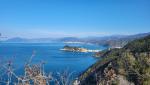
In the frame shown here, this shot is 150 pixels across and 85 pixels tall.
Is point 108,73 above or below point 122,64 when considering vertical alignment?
above

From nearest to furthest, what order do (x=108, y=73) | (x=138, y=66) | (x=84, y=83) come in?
(x=108, y=73), (x=138, y=66), (x=84, y=83)

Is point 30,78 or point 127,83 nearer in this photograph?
point 30,78

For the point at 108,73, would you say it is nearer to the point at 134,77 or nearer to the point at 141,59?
the point at 134,77

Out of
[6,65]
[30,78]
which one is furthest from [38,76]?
[6,65]

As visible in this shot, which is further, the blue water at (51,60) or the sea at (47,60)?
the blue water at (51,60)

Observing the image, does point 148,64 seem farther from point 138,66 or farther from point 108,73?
point 108,73

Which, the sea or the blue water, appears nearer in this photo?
the sea

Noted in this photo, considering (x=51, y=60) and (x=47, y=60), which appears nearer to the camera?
(x=47, y=60)

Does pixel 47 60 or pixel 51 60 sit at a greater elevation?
pixel 47 60

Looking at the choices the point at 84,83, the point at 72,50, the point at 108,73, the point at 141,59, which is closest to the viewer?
the point at 108,73
